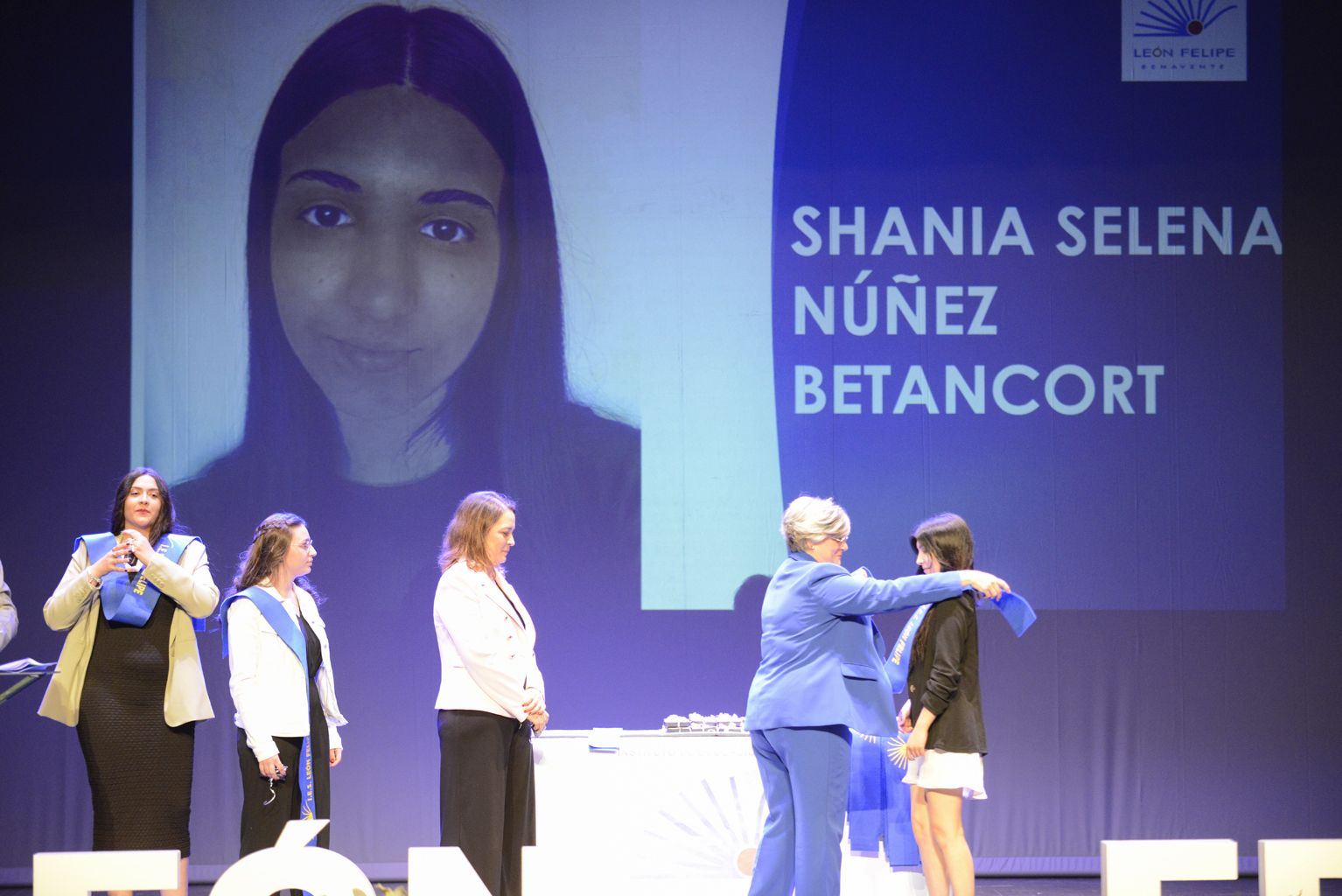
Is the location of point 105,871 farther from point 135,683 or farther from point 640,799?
point 640,799

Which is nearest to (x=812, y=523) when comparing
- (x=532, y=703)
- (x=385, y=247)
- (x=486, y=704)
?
(x=532, y=703)

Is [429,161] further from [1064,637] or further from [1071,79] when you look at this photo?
[1064,637]

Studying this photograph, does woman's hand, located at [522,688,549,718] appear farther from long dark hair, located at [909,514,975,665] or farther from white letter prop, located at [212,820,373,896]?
long dark hair, located at [909,514,975,665]

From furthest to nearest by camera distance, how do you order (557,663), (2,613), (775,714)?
(557,663)
(2,613)
(775,714)

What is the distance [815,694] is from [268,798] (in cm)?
166

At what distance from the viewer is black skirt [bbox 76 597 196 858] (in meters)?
4.06

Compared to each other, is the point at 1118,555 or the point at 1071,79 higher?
the point at 1071,79

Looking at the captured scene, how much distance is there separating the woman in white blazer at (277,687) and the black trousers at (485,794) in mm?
392

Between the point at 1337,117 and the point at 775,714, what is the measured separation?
425 centimetres

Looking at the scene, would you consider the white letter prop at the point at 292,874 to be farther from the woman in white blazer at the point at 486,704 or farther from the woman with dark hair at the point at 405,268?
the woman with dark hair at the point at 405,268

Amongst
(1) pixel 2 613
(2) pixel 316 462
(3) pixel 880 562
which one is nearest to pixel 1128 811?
(3) pixel 880 562

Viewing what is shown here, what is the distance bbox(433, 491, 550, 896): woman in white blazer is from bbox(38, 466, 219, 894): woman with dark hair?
0.75 m

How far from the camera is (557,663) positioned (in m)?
6.00

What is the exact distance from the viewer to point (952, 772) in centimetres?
409
